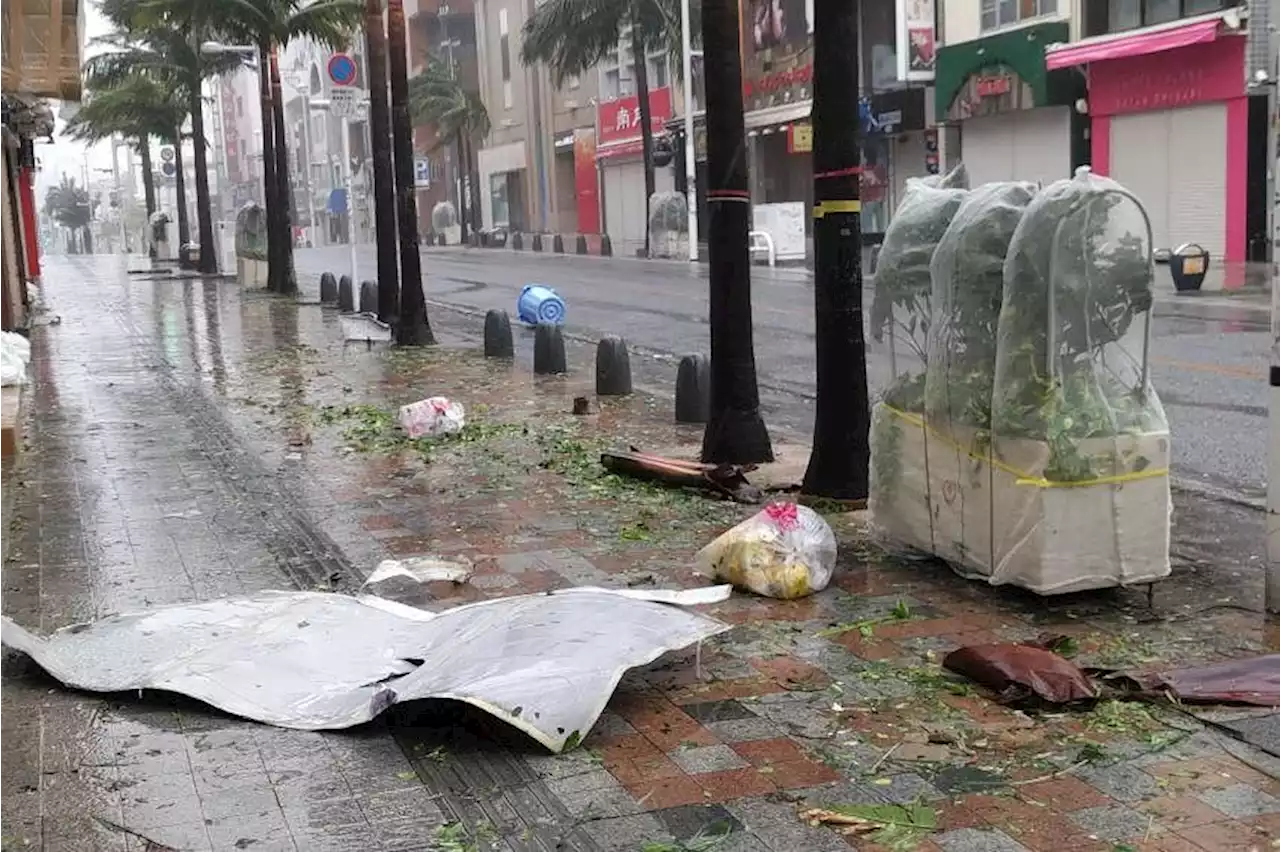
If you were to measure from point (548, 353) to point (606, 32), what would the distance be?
28795 mm

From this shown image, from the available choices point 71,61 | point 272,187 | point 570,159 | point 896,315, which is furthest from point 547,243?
point 896,315

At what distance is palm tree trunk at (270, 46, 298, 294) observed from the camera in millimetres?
26906

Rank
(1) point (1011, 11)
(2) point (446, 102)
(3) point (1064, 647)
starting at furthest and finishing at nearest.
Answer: (2) point (446, 102) → (1) point (1011, 11) → (3) point (1064, 647)

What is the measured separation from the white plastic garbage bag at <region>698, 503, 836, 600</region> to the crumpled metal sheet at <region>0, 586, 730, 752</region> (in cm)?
24

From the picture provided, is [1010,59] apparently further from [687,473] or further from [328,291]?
[687,473]

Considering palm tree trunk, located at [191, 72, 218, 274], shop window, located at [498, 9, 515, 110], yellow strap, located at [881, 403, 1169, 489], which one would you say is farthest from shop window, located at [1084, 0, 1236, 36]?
shop window, located at [498, 9, 515, 110]

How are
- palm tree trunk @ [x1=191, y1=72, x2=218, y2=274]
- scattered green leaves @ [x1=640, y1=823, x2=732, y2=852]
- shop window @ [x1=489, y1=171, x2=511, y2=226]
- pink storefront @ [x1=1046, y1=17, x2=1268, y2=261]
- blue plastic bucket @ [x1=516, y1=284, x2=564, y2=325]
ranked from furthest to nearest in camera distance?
shop window @ [x1=489, y1=171, x2=511, y2=226], palm tree trunk @ [x1=191, y1=72, x2=218, y2=274], pink storefront @ [x1=1046, y1=17, x2=1268, y2=261], blue plastic bucket @ [x1=516, y1=284, x2=564, y2=325], scattered green leaves @ [x1=640, y1=823, x2=732, y2=852]

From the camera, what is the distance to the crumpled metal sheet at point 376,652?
4453 mm

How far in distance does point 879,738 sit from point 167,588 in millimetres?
3493

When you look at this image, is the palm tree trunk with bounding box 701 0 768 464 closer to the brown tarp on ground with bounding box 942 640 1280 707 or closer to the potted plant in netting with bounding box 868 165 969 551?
the potted plant in netting with bounding box 868 165 969 551

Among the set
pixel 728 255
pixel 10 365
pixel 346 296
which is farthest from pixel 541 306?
pixel 728 255

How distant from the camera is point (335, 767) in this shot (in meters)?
4.28

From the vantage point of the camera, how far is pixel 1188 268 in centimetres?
2069

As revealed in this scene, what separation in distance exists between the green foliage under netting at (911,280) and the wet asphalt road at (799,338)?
0.67 ft
